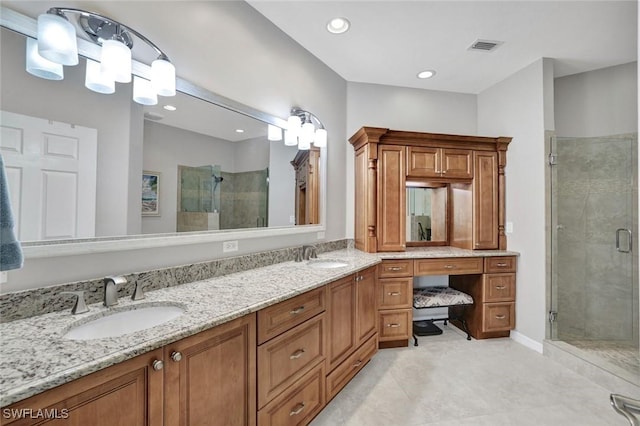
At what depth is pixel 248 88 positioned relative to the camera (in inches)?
81.6

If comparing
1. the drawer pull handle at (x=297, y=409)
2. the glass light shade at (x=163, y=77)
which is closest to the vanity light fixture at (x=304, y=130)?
the glass light shade at (x=163, y=77)

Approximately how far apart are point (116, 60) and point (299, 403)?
197 cm

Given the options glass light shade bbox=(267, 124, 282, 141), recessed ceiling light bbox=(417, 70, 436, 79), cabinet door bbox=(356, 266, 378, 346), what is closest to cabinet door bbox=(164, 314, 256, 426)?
cabinet door bbox=(356, 266, 378, 346)

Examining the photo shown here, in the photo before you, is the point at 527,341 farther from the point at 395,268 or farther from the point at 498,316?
the point at 395,268

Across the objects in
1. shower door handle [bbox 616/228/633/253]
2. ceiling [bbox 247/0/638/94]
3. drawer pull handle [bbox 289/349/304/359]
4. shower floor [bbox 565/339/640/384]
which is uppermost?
ceiling [bbox 247/0/638/94]

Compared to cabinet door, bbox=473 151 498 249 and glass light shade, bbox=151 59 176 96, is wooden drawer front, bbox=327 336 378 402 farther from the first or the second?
glass light shade, bbox=151 59 176 96

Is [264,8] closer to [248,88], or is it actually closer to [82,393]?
[248,88]

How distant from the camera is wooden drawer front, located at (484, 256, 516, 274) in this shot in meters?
2.89

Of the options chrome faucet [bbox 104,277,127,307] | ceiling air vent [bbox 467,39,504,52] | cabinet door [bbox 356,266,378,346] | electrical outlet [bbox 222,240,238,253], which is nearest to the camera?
chrome faucet [bbox 104,277,127,307]

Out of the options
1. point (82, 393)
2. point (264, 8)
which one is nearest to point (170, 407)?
point (82, 393)

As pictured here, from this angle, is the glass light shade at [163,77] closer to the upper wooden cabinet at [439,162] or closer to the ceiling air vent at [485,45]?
the upper wooden cabinet at [439,162]

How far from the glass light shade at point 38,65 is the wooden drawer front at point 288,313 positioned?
1.33 m

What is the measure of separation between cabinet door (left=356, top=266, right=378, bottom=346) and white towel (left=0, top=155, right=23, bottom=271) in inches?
72.9

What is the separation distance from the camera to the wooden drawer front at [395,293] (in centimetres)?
266
